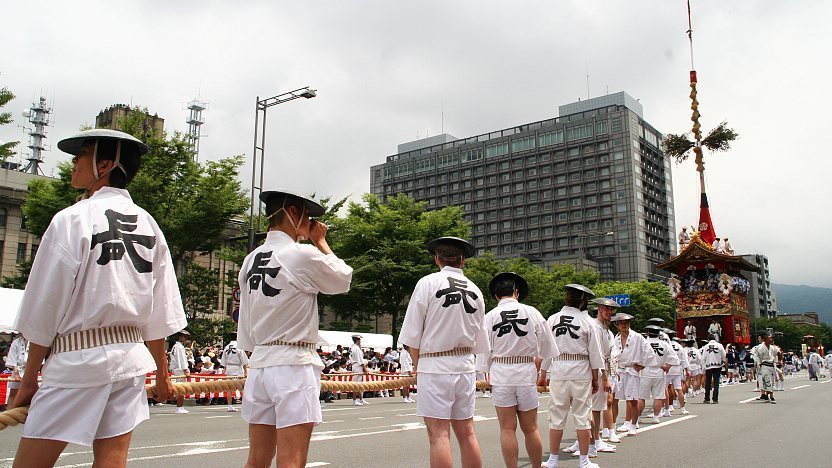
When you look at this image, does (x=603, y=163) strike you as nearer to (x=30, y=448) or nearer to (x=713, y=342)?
(x=713, y=342)

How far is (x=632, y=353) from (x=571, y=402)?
492 cm

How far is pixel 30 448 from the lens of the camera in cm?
284

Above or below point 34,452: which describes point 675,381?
below

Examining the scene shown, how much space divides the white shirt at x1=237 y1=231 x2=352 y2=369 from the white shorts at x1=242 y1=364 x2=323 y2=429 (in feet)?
0.21

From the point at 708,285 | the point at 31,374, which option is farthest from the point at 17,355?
the point at 708,285

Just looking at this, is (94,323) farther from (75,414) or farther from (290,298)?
(290,298)

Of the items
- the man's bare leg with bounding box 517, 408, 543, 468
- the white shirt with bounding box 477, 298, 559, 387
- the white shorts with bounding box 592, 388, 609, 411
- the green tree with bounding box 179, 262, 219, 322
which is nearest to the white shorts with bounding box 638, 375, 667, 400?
the white shorts with bounding box 592, 388, 609, 411

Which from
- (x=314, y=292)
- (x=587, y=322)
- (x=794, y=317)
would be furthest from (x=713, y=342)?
(x=794, y=317)

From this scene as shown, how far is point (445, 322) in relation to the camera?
223 inches

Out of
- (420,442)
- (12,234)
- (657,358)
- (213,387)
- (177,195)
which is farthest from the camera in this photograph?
(12,234)

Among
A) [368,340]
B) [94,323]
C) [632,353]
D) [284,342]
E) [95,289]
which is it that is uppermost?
[95,289]

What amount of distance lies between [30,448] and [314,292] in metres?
1.87

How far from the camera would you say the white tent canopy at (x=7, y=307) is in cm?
1956

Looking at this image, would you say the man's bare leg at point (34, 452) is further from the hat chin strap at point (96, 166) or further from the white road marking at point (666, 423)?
the white road marking at point (666, 423)
